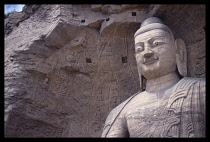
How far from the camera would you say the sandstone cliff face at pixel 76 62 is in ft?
18.3

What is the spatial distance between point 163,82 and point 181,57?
639 mm

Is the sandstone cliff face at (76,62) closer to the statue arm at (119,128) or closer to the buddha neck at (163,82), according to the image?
the buddha neck at (163,82)

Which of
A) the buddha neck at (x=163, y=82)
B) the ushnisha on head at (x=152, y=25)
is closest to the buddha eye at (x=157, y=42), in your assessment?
the ushnisha on head at (x=152, y=25)

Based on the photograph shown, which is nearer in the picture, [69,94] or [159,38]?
[159,38]

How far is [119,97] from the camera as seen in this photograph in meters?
6.14

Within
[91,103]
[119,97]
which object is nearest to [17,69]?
[91,103]

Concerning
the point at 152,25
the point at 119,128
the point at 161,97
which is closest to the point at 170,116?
the point at 161,97

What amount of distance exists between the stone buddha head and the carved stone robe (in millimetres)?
389

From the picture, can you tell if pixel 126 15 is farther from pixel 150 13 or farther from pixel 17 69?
pixel 17 69

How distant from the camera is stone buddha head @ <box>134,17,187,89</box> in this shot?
5.18 meters

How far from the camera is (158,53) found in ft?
17.0

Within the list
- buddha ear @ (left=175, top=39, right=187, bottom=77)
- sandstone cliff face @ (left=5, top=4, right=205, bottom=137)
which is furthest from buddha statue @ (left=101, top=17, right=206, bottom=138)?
sandstone cliff face @ (left=5, top=4, right=205, bottom=137)

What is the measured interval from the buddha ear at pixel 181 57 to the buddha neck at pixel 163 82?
0.14 metres

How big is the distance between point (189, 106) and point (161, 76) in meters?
0.91
